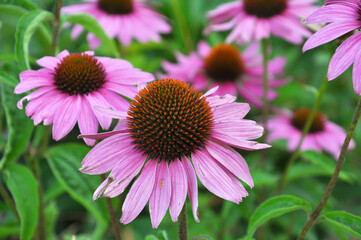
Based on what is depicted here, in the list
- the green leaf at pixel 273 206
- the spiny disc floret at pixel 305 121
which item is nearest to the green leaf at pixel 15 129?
the green leaf at pixel 273 206

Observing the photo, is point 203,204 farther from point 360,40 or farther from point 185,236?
point 360,40

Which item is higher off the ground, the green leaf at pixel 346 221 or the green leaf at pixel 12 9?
the green leaf at pixel 12 9

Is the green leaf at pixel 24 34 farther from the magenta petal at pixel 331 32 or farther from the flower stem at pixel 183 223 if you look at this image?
the magenta petal at pixel 331 32

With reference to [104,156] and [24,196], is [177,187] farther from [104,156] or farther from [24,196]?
[24,196]

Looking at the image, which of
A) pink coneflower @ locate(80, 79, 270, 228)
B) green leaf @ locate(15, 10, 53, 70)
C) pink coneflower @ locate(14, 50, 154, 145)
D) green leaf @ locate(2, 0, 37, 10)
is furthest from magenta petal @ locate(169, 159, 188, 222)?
green leaf @ locate(2, 0, 37, 10)

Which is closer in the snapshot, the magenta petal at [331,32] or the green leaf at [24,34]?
the magenta petal at [331,32]

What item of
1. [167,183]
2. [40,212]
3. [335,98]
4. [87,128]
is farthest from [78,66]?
[335,98]
